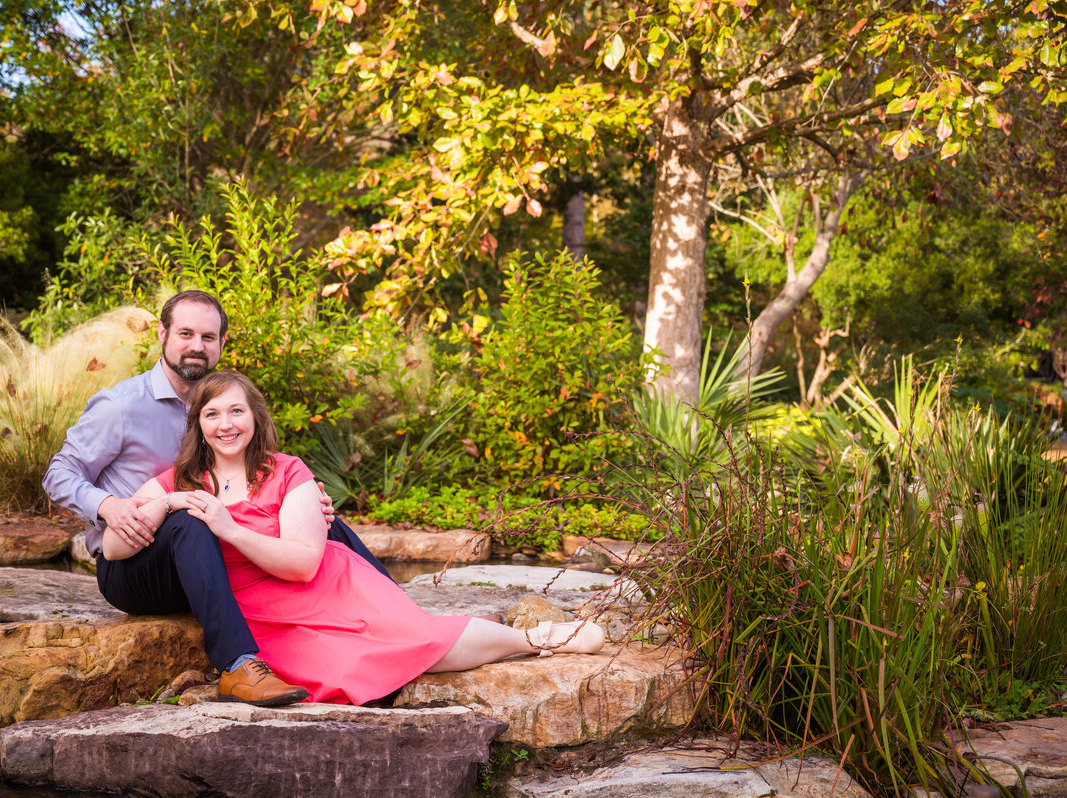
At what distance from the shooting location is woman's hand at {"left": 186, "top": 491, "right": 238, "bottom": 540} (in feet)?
9.29

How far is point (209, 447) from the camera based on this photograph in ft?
10.3

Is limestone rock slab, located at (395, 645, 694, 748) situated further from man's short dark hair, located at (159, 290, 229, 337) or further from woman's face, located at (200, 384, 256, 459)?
man's short dark hair, located at (159, 290, 229, 337)

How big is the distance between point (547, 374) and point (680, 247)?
1.75 meters

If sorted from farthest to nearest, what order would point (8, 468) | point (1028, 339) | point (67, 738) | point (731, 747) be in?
point (1028, 339) → point (8, 468) → point (731, 747) → point (67, 738)

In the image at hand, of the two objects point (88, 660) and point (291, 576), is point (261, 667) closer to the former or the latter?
point (291, 576)

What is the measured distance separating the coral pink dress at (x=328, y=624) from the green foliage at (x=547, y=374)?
3.35 m

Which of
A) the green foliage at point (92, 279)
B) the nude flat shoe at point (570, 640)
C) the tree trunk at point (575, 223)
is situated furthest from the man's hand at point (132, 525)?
the tree trunk at point (575, 223)

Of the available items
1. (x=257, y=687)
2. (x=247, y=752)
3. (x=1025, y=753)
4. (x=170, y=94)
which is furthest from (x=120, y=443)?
(x=170, y=94)

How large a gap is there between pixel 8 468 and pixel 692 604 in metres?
4.86

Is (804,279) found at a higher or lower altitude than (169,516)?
higher

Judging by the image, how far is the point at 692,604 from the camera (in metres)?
3.04

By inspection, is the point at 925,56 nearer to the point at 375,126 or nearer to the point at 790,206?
the point at 375,126

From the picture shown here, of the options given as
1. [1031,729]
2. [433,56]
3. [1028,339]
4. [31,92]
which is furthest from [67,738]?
[1028,339]

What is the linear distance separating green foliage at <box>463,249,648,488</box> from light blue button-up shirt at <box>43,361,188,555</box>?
3260 mm
